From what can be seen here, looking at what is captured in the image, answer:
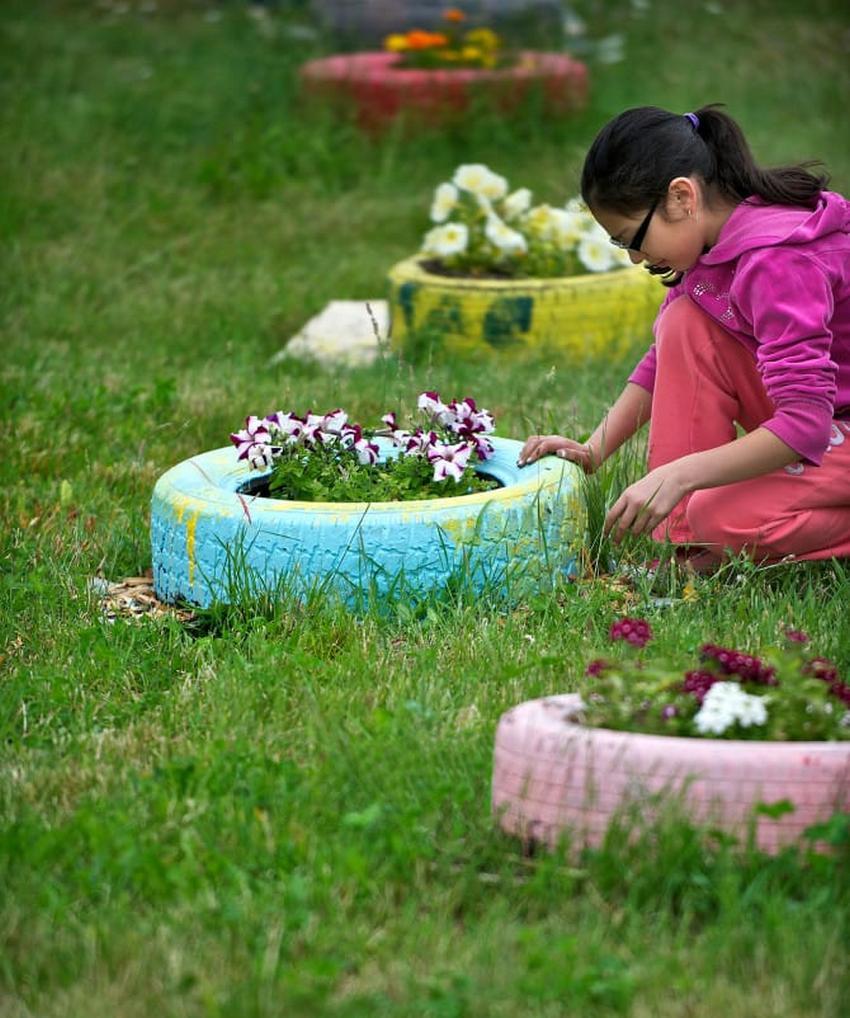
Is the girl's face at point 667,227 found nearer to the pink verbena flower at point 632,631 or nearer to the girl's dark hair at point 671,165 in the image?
the girl's dark hair at point 671,165

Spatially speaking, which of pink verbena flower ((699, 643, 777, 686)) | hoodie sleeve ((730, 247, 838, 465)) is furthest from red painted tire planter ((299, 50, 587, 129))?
pink verbena flower ((699, 643, 777, 686))

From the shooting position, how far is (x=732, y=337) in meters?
3.54

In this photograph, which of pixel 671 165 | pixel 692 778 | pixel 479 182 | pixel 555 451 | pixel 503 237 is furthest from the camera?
pixel 479 182

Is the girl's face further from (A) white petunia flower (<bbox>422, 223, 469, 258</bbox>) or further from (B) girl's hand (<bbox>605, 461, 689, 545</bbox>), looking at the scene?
(A) white petunia flower (<bbox>422, 223, 469, 258</bbox>)

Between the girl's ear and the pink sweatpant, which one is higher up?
the girl's ear

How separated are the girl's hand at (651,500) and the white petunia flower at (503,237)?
3.08 metres

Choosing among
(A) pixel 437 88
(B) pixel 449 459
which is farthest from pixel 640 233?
(A) pixel 437 88

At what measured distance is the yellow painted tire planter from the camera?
6.08 meters

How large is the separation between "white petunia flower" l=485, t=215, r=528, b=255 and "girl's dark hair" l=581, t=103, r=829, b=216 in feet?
9.09

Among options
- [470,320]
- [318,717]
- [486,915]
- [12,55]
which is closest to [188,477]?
[318,717]

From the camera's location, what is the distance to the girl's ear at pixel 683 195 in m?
3.31

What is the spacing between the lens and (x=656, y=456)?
3668mm

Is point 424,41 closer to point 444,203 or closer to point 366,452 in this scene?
point 444,203

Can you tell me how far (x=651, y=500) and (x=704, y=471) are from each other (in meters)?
0.14
